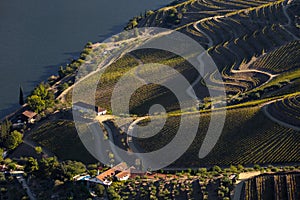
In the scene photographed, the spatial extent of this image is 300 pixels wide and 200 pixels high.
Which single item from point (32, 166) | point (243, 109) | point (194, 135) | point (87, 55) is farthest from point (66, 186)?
point (87, 55)

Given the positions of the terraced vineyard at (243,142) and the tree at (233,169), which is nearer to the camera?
the tree at (233,169)

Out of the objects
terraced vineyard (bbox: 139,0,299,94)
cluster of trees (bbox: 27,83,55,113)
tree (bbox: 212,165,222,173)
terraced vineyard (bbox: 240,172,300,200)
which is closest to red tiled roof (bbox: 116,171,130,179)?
tree (bbox: 212,165,222,173)

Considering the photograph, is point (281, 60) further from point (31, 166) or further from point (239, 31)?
point (31, 166)

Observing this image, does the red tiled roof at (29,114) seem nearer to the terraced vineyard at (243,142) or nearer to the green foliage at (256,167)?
the terraced vineyard at (243,142)

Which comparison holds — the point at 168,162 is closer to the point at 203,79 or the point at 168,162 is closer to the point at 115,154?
the point at 115,154

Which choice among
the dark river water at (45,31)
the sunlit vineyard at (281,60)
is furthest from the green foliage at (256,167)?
the dark river water at (45,31)

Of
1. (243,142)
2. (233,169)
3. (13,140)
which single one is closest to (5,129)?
(13,140)
